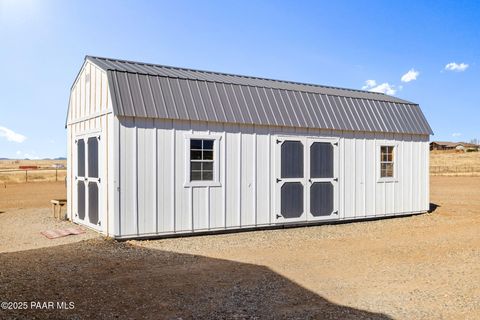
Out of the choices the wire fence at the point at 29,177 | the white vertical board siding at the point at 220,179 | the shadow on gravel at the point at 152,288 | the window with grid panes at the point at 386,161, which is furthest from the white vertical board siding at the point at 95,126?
the wire fence at the point at 29,177

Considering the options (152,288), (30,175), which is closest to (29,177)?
(30,175)

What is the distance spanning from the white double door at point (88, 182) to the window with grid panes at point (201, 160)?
2.11 m

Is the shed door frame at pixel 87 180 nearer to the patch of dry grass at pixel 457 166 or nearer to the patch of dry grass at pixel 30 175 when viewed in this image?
the patch of dry grass at pixel 30 175

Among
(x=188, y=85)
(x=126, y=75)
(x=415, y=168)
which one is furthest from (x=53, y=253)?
(x=415, y=168)

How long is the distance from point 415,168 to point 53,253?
10.7 metres

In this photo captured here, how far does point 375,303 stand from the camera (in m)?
5.54

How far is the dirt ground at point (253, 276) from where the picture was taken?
5.24 metres

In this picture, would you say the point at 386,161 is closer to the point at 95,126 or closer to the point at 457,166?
the point at 95,126

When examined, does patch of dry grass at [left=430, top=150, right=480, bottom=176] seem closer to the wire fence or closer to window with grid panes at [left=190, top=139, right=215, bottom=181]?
the wire fence

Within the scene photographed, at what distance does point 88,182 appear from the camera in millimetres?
10812

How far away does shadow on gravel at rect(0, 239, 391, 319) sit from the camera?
5.07 metres

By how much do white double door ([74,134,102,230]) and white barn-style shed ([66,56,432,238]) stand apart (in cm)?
3

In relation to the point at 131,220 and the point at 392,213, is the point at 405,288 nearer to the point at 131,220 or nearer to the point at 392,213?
the point at 131,220

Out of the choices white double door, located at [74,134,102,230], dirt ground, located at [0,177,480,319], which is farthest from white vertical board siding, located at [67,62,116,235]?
dirt ground, located at [0,177,480,319]
